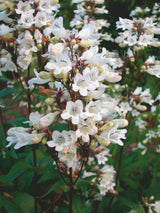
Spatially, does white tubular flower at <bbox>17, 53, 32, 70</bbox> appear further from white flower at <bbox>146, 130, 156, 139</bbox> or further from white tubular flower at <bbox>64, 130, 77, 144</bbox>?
white flower at <bbox>146, 130, 156, 139</bbox>

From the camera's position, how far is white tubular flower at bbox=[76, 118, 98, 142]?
1508mm

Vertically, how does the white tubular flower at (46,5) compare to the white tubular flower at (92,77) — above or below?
above

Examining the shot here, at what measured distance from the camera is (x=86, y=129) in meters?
1.56

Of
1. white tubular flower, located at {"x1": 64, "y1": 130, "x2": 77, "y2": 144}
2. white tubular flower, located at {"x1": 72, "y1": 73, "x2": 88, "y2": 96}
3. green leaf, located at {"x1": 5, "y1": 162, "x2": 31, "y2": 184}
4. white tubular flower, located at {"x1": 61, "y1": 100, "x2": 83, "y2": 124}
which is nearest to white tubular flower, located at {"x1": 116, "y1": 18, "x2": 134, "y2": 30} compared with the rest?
white tubular flower, located at {"x1": 72, "y1": 73, "x2": 88, "y2": 96}

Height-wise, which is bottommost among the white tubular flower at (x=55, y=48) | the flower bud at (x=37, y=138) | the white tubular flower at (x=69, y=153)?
the white tubular flower at (x=69, y=153)

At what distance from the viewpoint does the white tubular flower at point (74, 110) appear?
147 cm

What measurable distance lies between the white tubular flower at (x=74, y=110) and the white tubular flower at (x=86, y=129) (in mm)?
82

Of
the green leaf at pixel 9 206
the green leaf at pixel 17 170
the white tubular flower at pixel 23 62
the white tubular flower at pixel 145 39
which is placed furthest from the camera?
the green leaf at pixel 9 206

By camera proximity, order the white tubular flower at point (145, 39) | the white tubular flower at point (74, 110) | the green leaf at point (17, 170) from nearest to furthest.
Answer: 1. the white tubular flower at point (74, 110)
2. the white tubular flower at point (145, 39)
3. the green leaf at point (17, 170)

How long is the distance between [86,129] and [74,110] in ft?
0.57

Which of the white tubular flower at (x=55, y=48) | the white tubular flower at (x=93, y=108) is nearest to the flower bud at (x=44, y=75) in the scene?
the white tubular flower at (x=55, y=48)

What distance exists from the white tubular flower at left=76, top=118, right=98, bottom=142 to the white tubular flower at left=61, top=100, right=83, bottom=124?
3.2 inches

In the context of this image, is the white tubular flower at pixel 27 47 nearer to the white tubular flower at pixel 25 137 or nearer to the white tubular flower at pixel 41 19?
the white tubular flower at pixel 41 19

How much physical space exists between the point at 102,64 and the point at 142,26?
1.24 m
